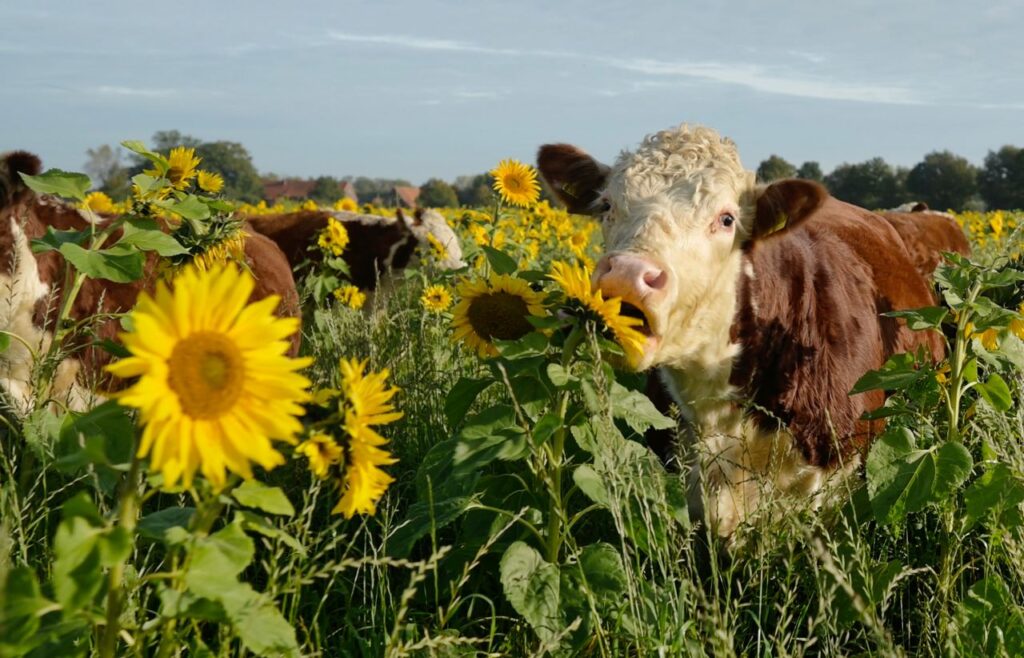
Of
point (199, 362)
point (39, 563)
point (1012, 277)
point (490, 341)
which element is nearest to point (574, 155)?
point (490, 341)

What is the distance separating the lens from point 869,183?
4997 centimetres

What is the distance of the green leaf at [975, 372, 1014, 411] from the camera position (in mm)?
2812

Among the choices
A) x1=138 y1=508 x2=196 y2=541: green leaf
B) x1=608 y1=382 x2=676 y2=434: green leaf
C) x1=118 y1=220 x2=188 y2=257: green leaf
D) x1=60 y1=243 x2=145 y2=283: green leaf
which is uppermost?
x1=118 y1=220 x2=188 y2=257: green leaf

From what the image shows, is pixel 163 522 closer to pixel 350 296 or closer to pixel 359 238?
pixel 350 296

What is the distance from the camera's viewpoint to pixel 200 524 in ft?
5.32

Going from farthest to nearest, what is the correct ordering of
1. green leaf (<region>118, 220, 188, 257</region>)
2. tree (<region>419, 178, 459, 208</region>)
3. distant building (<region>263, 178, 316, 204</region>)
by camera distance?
distant building (<region>263, 178, 316, 204</region>), tree (<region>419, 178, 459, 208</region>), green leaf (<region>118, 220, 188, 257</region>)

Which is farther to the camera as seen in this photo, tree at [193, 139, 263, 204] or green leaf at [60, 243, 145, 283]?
tree at [193, 139, 263, 204]

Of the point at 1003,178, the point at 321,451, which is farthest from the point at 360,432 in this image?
the point at 1003,178

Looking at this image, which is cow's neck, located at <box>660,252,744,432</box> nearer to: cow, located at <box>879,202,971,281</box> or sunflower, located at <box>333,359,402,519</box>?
sunflower, located at <box>333,359,402,519</box>

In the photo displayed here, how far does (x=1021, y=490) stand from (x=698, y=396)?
1.23 meters

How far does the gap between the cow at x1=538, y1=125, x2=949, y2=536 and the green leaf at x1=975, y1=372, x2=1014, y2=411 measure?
1.18 ft

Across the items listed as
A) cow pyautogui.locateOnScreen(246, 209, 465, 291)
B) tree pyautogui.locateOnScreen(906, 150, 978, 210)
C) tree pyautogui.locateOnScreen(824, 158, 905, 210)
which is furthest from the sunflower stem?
tree pyautogui.locateOnScreen(906, 150, 978, 210)

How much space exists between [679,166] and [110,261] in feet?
6.69

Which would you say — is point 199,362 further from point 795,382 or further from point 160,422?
point 795,382
